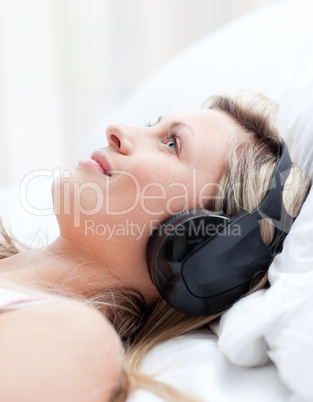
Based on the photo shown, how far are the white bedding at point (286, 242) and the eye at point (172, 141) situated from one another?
27 cm

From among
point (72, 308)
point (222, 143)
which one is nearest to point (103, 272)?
point (72, 308)

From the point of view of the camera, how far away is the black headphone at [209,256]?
0.79 meters

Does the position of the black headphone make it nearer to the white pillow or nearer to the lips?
the lips

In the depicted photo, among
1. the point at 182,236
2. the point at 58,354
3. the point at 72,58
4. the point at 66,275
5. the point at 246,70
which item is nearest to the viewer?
the point at 58,354

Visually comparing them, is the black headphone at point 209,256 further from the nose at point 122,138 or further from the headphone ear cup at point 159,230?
the nose at point 122,138

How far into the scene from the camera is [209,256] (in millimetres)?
790

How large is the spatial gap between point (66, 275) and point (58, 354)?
304mm

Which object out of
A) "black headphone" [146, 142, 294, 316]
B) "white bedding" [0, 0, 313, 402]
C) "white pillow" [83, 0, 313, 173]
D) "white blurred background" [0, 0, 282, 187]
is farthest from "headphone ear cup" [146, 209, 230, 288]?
"white blurred background" [0, 0, 282, 187]

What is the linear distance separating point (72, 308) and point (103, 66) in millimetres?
1677

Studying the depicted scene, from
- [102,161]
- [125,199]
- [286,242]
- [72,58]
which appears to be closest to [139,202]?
[125,199]

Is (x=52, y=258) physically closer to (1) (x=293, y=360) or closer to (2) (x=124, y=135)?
(2) (x=124, y=135)

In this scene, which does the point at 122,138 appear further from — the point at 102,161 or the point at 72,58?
the point at 72,58

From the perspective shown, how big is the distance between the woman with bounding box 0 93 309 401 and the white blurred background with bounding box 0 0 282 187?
3.72 ft

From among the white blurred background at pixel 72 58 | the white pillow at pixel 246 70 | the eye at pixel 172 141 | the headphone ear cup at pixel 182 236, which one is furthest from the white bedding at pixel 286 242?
the white blurred background at pixel 72 58
